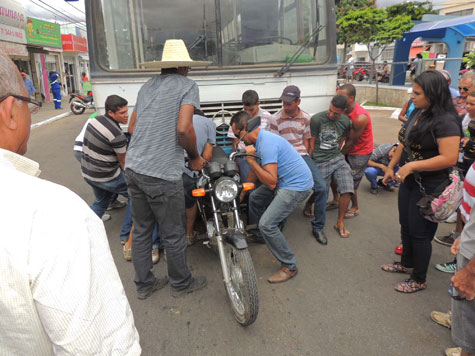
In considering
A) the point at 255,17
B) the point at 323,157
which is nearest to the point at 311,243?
the point at 323,157

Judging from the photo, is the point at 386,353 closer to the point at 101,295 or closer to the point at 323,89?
the point at 101,295

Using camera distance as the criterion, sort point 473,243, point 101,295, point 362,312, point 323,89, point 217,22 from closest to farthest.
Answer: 1. point 101,295
2. point 473,243
3. point 362,312
4. point 217,22
5. point 323,89

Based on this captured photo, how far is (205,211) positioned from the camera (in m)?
3.34

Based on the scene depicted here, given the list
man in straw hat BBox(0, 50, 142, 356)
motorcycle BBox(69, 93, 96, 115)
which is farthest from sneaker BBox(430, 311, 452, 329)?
motorcycle BBox(69, 93, 96, 115)

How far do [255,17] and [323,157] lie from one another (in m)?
1.86

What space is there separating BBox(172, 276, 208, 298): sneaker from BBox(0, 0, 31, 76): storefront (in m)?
17.8

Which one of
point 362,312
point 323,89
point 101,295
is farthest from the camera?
point 323,89

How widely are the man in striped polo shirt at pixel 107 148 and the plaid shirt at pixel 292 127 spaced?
1.70 m

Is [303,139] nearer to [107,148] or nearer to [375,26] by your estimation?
[107,148]

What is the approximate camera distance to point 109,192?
368 centimetres

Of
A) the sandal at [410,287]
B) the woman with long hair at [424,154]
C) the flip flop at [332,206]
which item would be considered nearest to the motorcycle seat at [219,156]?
the woman with long hair at [424,154]

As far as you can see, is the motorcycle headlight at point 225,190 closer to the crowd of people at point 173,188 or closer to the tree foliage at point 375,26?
the crowd of people at point 173,188

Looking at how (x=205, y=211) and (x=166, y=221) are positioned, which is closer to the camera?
(x=166, y=221)

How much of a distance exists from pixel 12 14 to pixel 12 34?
3.51 feet
